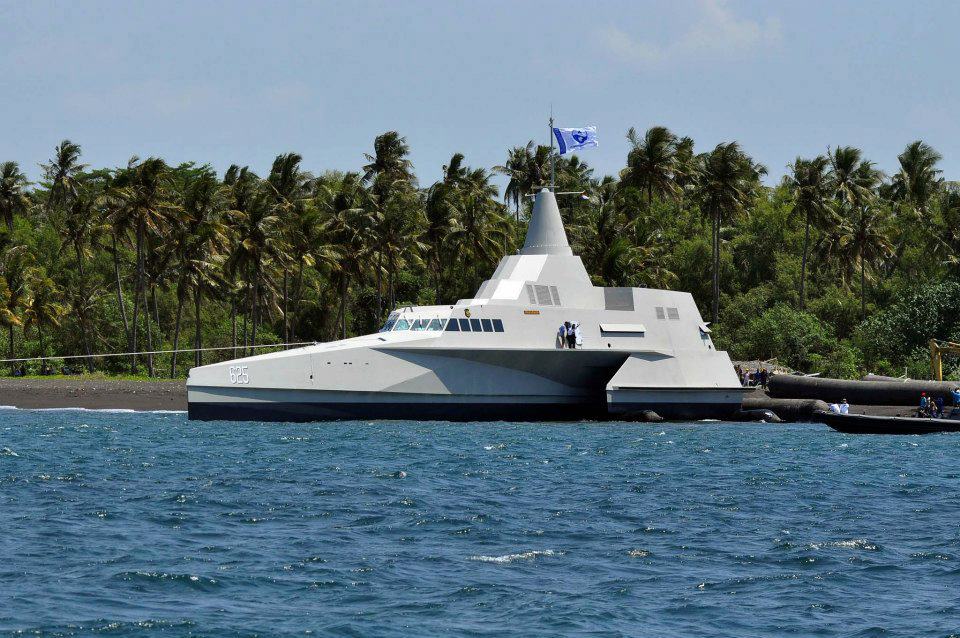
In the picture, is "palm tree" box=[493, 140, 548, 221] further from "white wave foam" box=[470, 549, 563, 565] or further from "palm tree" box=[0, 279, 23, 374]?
"white wave foam" box=[470, 549, 563, 565]

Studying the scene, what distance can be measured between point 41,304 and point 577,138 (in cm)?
3997

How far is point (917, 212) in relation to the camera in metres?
79.8

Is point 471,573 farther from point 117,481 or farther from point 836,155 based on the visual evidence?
point 836,155

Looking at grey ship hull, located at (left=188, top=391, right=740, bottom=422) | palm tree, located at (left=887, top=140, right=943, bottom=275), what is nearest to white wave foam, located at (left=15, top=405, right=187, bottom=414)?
grey ship hull, located at (left=188, top=391, right=740, bottom=422)

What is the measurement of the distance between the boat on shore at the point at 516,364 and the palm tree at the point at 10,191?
47101 mm

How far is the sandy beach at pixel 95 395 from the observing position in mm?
54344

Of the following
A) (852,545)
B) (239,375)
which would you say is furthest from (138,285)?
(852,545)

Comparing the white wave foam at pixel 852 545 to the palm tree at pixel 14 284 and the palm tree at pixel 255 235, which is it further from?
the palm tree at pixel 14 284

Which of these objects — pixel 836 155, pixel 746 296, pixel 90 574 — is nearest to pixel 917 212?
pixel 836 155

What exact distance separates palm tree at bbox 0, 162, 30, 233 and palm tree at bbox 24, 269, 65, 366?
995 cm

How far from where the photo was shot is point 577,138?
48219 mm

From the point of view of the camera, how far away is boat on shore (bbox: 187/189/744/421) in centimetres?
4206

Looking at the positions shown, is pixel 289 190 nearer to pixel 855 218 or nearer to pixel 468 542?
pixel 855 218

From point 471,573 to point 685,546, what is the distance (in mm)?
4005
